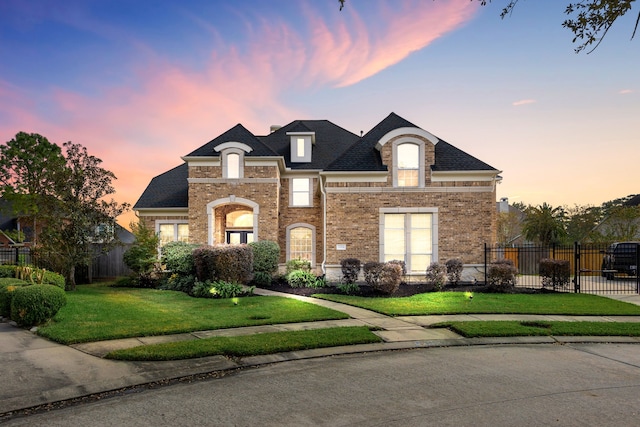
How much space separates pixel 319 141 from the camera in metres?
26.6

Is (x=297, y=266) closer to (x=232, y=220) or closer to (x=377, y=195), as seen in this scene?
(x=377, y=195)

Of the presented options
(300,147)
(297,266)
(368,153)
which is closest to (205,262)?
(297,266)

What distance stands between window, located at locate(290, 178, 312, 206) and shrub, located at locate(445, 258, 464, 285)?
29.1ft

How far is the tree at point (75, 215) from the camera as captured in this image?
673 inches

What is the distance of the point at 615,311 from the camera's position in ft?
39.6

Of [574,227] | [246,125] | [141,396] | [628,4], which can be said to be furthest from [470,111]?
[574,227]

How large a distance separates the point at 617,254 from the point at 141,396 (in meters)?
23.1

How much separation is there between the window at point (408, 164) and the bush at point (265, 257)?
264 inches

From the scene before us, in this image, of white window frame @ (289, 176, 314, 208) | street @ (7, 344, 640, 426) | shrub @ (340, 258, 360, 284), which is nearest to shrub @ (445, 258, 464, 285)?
shrub @ (340, 258, 360, 284)

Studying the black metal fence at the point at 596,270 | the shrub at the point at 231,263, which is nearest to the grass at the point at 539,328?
the black metal fence at the point at 596,270

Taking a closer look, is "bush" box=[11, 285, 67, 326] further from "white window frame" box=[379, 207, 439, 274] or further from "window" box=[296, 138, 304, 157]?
"window" box=[296, 138, 304, 157]

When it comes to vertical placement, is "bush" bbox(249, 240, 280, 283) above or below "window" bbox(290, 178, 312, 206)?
below

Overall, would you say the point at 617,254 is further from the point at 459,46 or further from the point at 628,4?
the point at 628,4

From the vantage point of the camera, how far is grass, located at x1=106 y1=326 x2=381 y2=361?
7.04 meters
